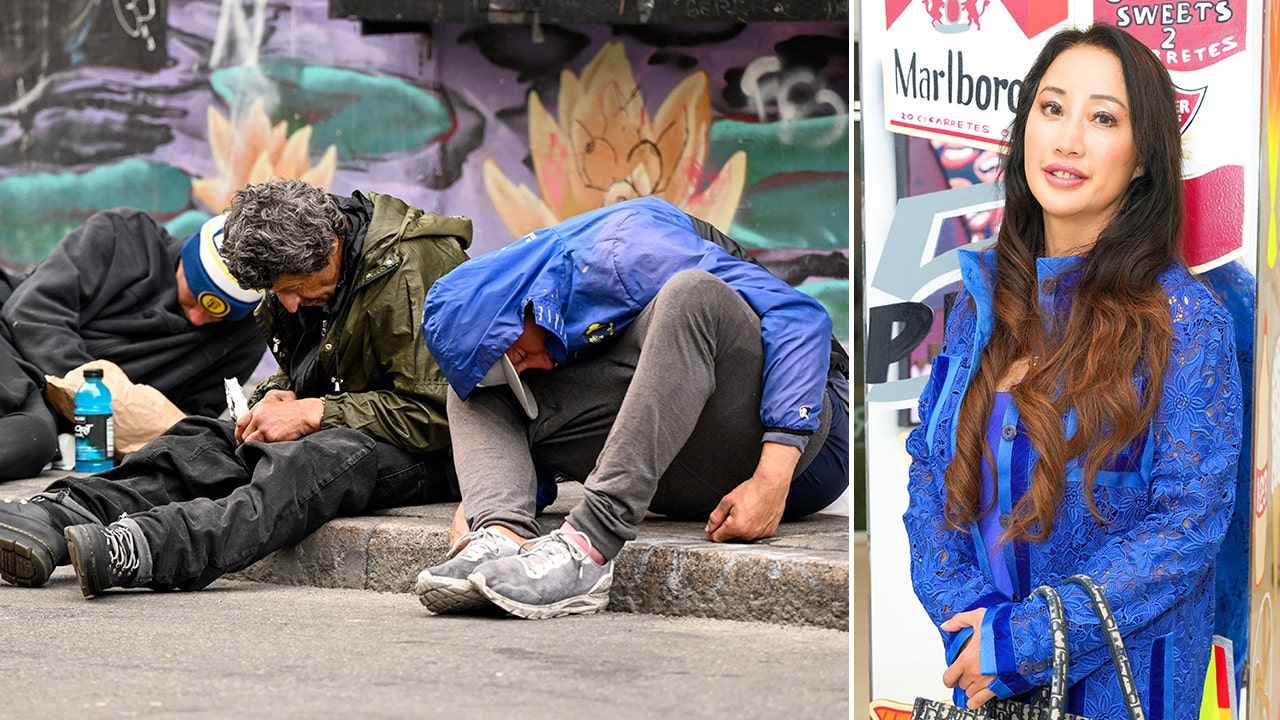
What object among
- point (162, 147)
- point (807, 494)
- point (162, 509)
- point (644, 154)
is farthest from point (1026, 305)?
point (162, 147)

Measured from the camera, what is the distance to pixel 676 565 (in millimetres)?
3543

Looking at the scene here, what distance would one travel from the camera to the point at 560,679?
9.34ft

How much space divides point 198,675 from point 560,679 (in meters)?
0.72

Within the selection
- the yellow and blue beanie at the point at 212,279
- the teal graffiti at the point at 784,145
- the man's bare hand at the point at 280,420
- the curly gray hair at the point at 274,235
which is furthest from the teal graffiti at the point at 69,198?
the man's bare hand at the point at 280,420

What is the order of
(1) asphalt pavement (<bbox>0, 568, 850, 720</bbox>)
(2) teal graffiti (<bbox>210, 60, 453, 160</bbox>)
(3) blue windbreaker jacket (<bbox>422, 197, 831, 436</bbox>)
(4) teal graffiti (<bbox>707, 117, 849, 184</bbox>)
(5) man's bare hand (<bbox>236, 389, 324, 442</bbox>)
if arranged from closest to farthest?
(1) asphalt pavement (<bbox>0, 568, 850, 720</bbox>)
(3) blue windbreaker jacket (<bbox>422, 197, 831, 436</bbox>)
(5) man's bare hand (<bbox>236, 389, 324, 442</bbox>)
(4) teal graffiti (<bbox>707, 117, 849, 184</bbox>)
(2) teal graffiti (<bbox>210, 60, 453, 160</bbox>)

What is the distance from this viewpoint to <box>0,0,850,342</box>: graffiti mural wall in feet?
22.8

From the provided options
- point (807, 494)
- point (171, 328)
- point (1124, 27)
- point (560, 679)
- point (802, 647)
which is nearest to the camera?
point (1124, 27)

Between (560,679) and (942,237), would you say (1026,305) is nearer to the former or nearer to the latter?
(942,237)

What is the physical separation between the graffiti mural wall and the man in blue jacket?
316 centimetres

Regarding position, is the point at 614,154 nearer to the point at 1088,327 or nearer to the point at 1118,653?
the point at 1088,327

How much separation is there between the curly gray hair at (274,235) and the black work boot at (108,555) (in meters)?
0.81

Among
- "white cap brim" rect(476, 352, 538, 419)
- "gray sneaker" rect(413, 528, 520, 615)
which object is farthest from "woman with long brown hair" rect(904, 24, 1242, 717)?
"white cap brim" rect(476, 352, 538, 419)

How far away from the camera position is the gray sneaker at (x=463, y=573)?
3354mm

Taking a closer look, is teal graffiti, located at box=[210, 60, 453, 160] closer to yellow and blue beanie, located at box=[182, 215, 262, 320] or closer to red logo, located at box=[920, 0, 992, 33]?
yellow and blue beanie, located at box=[182, 215, 262, 320]
